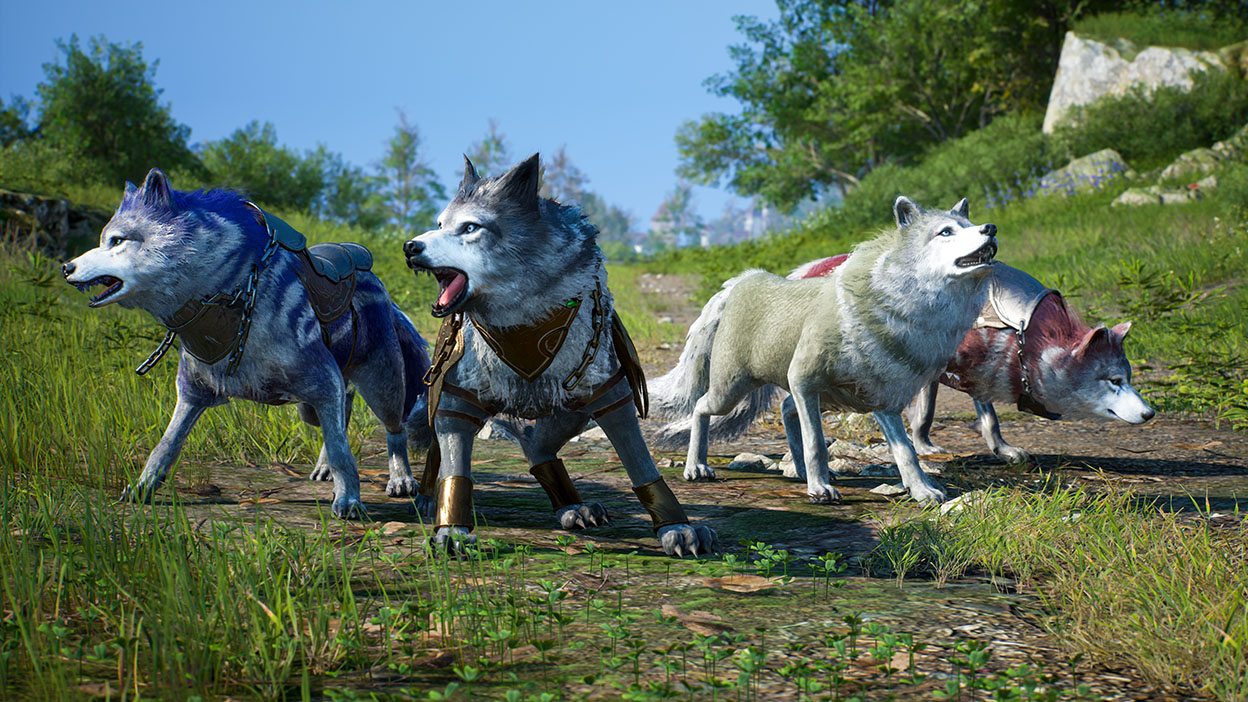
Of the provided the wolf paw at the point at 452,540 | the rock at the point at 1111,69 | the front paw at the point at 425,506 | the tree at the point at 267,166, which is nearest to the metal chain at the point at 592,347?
the wolf paw at the point at 452,540

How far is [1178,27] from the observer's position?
23.2m

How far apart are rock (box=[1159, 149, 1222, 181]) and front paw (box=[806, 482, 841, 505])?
51.3ft

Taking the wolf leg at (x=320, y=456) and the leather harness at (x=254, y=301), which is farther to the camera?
the wolf leg at (x=320, y=456)

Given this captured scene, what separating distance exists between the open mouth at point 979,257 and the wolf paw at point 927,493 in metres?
0.98

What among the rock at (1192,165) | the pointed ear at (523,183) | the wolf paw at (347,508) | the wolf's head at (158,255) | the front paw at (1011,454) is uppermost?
the rock at (1192,165)

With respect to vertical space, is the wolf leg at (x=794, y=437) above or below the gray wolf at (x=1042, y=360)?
below

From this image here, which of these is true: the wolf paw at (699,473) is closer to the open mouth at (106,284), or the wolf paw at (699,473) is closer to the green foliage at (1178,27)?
the open mouth at (106,284)

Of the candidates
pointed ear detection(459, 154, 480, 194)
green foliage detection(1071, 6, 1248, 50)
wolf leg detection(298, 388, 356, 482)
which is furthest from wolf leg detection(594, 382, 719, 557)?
green foliage detection(1071, 6, 1248, 50)

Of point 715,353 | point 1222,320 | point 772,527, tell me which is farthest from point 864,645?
point 1222,320

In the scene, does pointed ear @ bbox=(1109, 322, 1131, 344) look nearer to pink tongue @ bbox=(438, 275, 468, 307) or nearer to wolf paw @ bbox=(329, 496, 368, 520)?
pink tongue @ bbox=(438, 275, 468, 307)

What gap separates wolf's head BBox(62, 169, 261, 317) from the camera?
3.43 meters

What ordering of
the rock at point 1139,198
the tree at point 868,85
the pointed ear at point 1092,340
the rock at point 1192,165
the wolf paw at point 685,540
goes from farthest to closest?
the tree at point 868,85
the rock at point 1192,165
the rock at point 1139,198
the pointed ear at point 1092,340
the wolf paw at point 685,540

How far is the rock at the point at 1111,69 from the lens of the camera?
21188 mm

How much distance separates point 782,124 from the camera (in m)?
36.1
